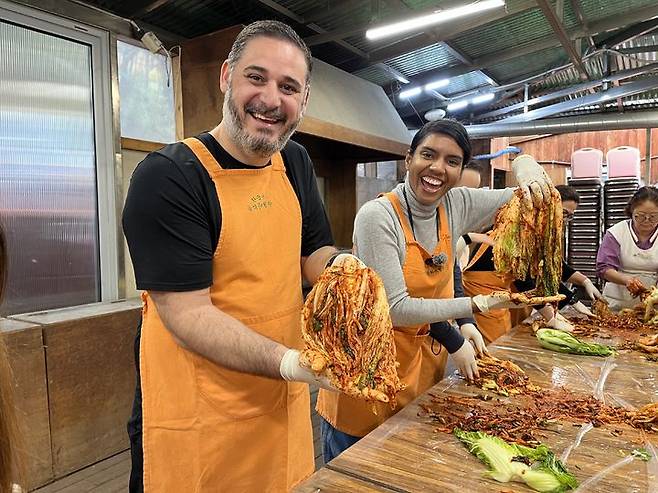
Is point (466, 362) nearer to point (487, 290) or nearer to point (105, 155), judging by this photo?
point (487, 290)

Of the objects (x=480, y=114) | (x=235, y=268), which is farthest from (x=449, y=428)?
(x=480, y=114)

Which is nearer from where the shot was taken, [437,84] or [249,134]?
[249,134]

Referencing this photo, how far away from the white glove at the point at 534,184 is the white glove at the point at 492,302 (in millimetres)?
575

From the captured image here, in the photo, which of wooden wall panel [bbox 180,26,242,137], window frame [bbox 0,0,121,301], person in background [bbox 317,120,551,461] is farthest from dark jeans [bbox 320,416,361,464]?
wooden wall panel [bbox 180,26,242,137]

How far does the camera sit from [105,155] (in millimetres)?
4180

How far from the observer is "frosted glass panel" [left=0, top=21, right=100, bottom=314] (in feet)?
11.6

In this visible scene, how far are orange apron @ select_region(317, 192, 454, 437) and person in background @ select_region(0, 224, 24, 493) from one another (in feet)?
A: 4.83

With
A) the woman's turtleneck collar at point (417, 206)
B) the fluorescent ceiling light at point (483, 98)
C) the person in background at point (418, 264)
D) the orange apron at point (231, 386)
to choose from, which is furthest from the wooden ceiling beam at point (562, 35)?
the orange apron at point (231, 386)

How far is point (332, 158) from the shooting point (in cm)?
718

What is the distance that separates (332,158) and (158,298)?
5.85 m

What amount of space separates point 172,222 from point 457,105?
8350 millimetres

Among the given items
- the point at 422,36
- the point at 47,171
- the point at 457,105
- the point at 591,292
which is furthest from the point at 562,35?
the point at 47,171

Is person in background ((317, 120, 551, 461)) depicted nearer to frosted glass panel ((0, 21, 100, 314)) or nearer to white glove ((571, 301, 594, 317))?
white glove ((571, 301, 594, 317))

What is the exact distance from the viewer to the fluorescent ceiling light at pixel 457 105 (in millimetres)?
8713
